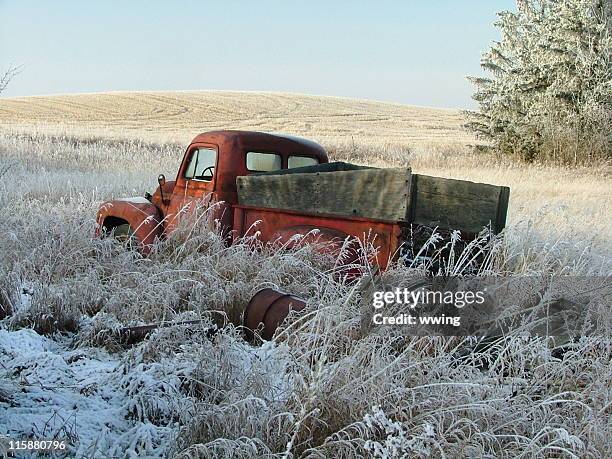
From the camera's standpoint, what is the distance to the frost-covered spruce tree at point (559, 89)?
22.5 meters

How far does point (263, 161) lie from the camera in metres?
6.84

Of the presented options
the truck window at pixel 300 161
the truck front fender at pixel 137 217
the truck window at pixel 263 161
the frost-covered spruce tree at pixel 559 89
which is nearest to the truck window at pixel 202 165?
the truck window at pixel 263 161

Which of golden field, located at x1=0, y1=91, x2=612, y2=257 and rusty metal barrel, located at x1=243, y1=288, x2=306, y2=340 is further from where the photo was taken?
golden field, located at x1=0, y1=91, x2=612, y2=257

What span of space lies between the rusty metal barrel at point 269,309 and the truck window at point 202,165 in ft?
8.11

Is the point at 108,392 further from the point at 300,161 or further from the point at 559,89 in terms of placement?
the point at 559,89

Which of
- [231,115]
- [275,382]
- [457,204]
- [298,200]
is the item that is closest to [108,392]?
[275,382]

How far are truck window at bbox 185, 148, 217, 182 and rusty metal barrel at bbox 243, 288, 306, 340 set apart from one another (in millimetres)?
2472

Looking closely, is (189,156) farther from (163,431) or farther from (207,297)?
(163,431)

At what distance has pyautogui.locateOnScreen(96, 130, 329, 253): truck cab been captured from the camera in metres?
6.42

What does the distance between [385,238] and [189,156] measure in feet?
9.44

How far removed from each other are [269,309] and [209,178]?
2.66 m

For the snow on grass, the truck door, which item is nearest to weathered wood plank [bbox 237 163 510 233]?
the truck door

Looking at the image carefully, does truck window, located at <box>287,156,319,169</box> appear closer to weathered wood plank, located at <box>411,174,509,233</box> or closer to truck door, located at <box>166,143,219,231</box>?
truck door, located at <box>166,143,219,231</box>

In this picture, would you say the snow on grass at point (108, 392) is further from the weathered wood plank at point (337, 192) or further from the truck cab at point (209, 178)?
the truck cab at point (209, 178)
